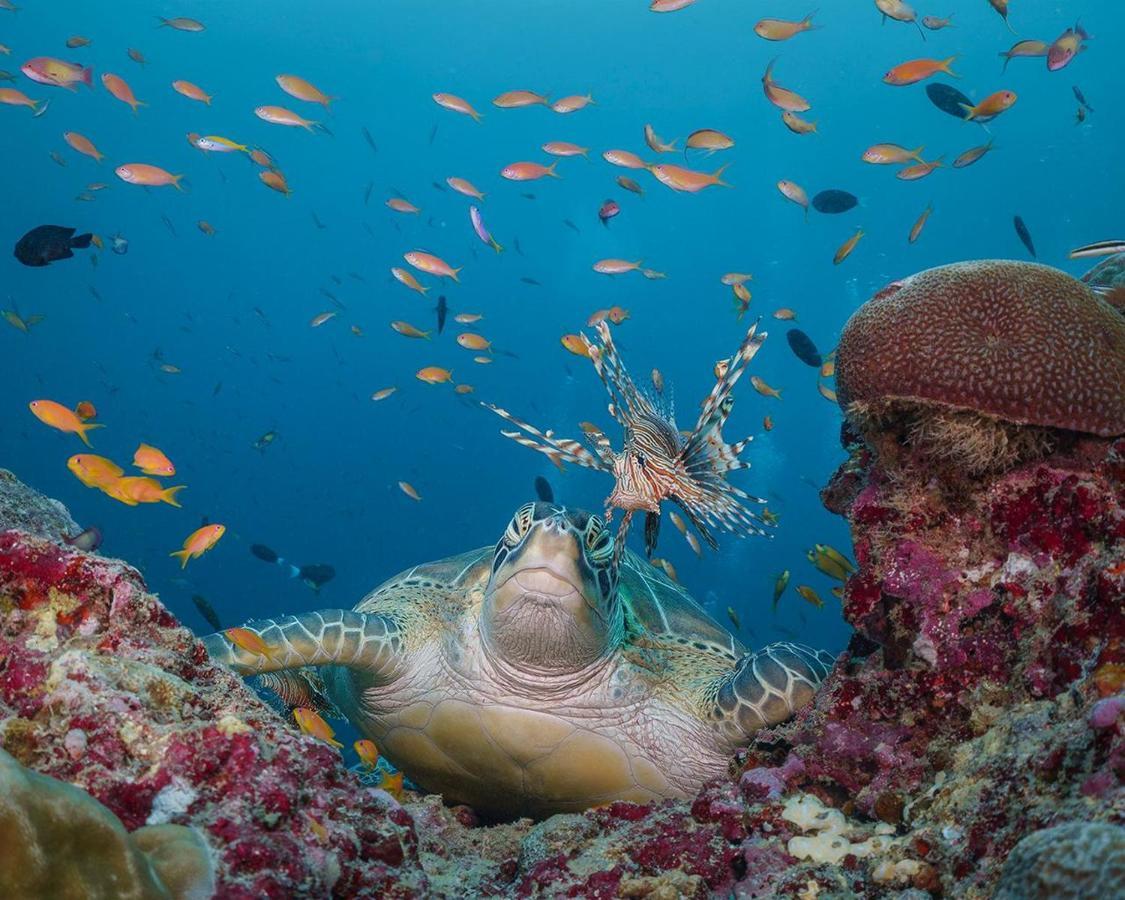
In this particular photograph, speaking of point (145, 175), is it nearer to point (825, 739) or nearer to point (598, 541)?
point (598, 541)

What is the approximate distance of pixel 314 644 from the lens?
11.9 ft

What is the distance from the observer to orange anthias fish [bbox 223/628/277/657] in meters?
3.48

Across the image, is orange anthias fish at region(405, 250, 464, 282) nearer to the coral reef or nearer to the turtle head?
the turtle head

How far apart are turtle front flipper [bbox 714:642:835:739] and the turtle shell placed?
670mm

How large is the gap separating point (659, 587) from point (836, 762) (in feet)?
8.22

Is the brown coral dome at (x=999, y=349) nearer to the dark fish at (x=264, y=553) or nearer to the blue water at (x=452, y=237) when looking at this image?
the dark fish at (x=264, y=553)

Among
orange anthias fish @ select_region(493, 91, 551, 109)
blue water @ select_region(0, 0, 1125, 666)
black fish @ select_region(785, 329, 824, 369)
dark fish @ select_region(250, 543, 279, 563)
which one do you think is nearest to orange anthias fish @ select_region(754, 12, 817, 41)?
orange anthias fish @ select_region(493, 91, 551, 109)

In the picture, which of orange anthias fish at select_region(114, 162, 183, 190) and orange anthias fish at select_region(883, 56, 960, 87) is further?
orange anthias fish at select_region(114, 162, 183, 190)

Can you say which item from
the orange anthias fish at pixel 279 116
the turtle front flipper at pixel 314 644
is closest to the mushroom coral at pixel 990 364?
the turtle front flipper at pixel 314 644

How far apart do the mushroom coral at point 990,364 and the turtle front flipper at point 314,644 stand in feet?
9.13

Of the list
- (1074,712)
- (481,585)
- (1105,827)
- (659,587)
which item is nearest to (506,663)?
(481,585)

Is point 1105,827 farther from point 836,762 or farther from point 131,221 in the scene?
point 131,221

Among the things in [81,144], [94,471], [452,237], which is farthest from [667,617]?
[452,237]

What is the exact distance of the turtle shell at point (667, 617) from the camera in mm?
4184
